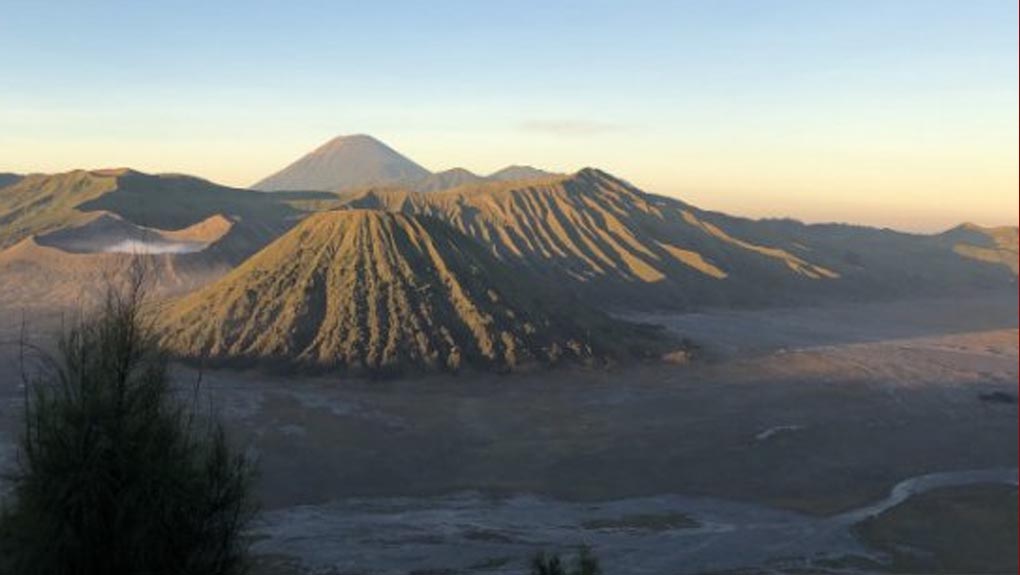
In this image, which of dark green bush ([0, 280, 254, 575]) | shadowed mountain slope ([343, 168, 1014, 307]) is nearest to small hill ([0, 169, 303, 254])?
shadowed mountain slope ([343, 168, 1014, 307])

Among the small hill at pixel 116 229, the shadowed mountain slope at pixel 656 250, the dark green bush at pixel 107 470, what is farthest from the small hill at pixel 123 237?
the dark green bush at pixel 107 470

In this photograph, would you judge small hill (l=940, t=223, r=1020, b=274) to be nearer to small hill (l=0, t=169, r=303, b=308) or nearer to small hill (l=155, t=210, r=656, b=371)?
small hill (l=155, t=210, r=656, b=371)

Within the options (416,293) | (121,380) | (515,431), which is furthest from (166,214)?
(121,380)

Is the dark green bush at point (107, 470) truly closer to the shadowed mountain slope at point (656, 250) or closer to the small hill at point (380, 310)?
the small hill at point (380, 310)

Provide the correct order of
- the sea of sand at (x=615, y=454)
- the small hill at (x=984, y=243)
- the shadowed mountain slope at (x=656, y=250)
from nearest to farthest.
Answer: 1. the sea of sand at (x=615, y=454)
2. the shadowed mountain slope at (x=656, y=250)
3. the small hill at (x=984, y=243)

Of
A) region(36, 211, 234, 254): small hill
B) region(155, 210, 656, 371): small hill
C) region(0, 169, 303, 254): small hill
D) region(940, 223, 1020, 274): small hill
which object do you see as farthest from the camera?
region(940, 223, 1020, 274): small hill
